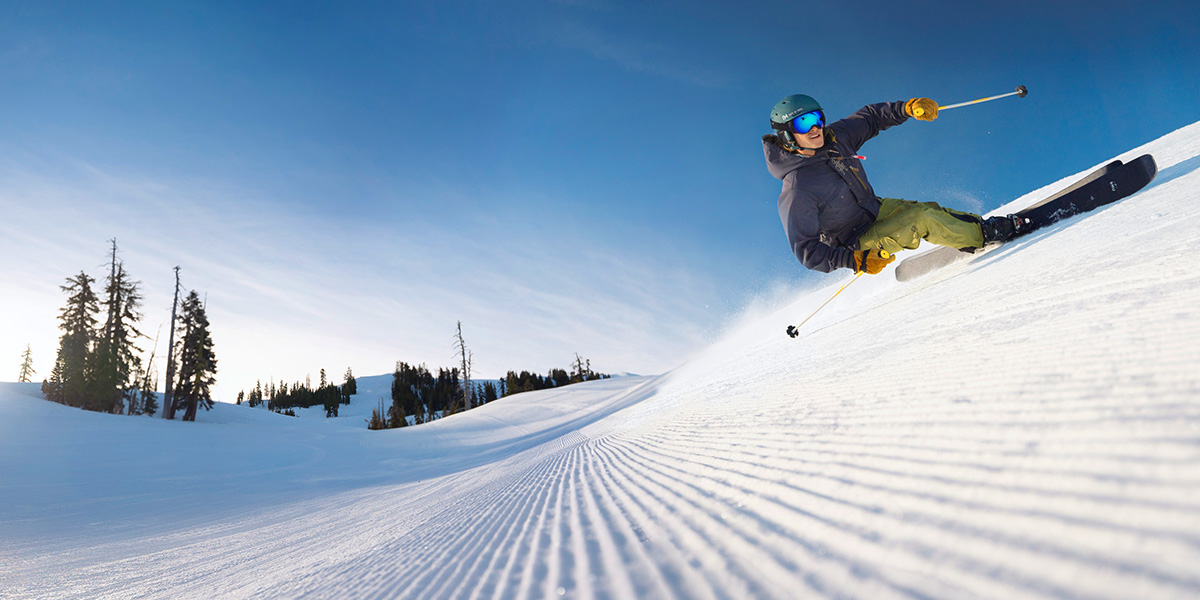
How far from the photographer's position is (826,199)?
13.3 feet

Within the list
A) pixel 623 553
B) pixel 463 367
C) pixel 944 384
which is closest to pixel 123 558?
pixel 623 553

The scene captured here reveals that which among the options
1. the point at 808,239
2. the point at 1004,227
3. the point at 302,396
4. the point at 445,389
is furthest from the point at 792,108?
the point at 302,396

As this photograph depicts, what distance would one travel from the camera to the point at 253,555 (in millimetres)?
2617

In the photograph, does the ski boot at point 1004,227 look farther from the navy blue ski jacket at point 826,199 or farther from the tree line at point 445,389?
the tree line at point 445,389

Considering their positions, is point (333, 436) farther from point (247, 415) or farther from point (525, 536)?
point (247, 415)

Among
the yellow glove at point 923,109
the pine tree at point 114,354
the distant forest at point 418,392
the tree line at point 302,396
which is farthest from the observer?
the tree line at point 302,396

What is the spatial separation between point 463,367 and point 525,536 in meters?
45.9

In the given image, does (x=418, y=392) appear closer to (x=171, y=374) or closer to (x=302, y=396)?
(x=302, y=396)

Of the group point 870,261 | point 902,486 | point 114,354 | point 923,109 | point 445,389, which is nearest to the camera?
point 902,486

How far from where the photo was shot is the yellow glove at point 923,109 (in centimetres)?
437

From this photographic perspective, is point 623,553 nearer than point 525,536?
Yes

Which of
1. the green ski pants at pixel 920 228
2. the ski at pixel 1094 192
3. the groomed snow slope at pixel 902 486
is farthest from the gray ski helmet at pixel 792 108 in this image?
the ski at pixel 1094 192

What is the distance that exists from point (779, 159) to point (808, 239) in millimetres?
744

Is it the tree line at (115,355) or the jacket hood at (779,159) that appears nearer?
the jacket hood at (779,159)
